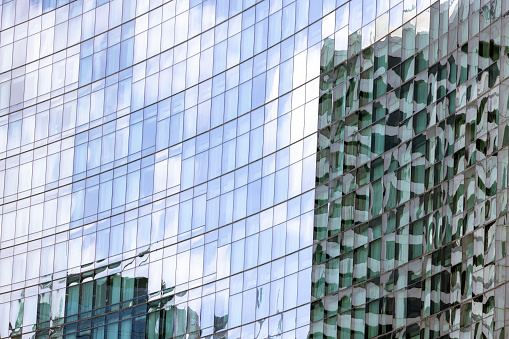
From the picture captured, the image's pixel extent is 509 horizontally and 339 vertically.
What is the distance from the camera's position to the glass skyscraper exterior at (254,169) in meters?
62.6

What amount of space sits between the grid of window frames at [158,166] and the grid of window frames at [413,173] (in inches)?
79.6

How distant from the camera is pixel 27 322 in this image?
87.2 meters

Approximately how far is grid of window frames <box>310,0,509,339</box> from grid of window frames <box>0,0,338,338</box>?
6.64 ft

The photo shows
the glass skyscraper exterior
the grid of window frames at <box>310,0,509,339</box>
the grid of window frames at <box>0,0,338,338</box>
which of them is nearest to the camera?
the grid of window frames at <box>310,0,509,339</box>

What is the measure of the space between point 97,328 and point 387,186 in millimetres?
23208

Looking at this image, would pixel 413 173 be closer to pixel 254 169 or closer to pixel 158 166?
pixel 254 169

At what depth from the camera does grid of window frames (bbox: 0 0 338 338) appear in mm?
75000

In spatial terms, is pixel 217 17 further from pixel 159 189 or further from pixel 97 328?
pixel 97 328

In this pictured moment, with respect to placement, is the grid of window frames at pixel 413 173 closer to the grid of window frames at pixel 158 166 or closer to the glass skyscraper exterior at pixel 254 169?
the glass skyscraper exterior at pixel 254 169

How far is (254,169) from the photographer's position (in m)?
77.0

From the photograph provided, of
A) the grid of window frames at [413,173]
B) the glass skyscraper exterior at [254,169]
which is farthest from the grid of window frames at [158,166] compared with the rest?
the grid of window frames at [413,173]

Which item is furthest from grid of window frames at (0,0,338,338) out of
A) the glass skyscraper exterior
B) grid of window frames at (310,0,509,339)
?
grid of window frames at (310,0,509,339)

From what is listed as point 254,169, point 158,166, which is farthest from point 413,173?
point 158,166

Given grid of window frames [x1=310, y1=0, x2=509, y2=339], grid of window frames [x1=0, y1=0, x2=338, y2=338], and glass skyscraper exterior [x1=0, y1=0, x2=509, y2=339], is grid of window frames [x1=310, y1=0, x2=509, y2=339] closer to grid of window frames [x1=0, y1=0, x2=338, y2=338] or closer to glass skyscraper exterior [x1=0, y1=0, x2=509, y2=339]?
glass skyscraper exterior [x1=0, y1=0, x2=509, y2=339]
